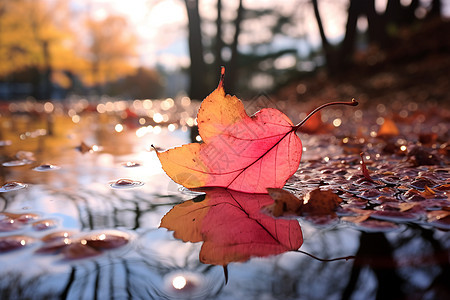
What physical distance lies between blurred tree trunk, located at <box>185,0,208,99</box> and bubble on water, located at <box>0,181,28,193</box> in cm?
1036

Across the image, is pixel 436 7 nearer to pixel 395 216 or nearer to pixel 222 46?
pixel 222 46

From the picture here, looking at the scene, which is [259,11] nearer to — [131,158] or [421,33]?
[421,33]

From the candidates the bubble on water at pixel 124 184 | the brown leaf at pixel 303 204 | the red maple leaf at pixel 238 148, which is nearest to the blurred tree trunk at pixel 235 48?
the bubble on water at pixel 124 184

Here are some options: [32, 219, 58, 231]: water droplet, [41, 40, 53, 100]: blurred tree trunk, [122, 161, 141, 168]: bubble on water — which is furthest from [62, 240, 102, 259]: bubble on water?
[41, 40, 53, 100]: blurred tree trunk

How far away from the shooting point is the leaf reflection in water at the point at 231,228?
2.36 feet

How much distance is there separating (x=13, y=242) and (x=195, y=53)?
11214mm

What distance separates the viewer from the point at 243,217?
92 centimetres

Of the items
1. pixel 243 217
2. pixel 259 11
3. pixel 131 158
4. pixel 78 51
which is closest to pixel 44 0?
pixel 78 51

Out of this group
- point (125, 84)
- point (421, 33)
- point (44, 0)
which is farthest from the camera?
point (125, 84)

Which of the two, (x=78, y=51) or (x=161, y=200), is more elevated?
(x=78, y=51)

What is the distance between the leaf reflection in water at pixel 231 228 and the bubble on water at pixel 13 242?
0.29 meters

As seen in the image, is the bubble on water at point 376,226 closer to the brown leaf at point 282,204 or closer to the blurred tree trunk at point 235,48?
the brown leaf at point 282,204

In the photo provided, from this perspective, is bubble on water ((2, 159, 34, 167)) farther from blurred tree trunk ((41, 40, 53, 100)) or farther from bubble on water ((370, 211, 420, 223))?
blurred tree trunk ((41, 40, 53, 100))

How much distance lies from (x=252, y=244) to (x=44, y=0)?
20.4 metres
